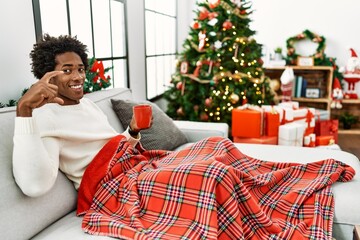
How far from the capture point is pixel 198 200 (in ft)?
3.85

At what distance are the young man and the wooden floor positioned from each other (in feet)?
9.13

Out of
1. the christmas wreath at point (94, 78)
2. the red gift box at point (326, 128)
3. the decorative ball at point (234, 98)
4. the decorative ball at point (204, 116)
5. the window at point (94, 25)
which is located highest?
the window at point (94, 25)

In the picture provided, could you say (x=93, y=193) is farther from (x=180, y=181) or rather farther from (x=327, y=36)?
(x=327, y=36)

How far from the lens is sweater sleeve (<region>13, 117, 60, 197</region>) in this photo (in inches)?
43.6

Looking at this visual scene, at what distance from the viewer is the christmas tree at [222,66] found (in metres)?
3.55

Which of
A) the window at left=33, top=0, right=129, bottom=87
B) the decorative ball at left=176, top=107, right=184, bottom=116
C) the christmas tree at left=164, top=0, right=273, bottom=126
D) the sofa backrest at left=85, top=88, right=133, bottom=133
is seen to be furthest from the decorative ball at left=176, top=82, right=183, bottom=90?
the sofa backrest at left=85, top=88, right=133, bottom=133

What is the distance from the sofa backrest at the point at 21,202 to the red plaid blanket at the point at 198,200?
78 mm

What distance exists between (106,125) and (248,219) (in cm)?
76

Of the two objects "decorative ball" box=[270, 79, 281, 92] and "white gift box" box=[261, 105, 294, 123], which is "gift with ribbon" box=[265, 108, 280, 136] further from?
"decorative ball" box=[270, 79, 281, 92]

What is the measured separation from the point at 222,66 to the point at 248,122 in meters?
0.81

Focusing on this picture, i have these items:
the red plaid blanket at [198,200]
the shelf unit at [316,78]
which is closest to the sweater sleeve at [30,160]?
the red plaid blanket at [198,200]

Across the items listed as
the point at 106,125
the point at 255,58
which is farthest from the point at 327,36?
the point at 106,125

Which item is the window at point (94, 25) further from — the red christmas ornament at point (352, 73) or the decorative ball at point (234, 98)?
the red christmas ornament at point (352, 73)

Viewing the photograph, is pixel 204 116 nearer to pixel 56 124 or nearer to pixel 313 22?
pixel 313 22
